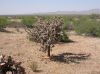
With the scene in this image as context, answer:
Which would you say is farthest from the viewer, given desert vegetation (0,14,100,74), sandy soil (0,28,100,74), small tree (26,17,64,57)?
small tree (26,17,64,57)

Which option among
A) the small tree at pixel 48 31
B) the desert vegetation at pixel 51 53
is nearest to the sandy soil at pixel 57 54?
the desert vegetation at pixel 51 53

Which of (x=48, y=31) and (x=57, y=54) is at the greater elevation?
(x=48, y=31)

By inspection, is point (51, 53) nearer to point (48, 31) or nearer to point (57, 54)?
point (57, 54)

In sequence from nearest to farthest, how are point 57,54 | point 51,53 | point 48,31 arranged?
point 48,31, point 57,54, point 51,53

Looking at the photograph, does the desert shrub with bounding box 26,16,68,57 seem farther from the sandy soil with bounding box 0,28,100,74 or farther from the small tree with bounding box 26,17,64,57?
the sandy soil with bounding box 0,28,100,74

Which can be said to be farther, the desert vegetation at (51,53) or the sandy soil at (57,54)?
the desert vegetation at (51,53)

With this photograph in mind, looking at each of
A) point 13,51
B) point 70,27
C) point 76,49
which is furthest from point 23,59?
point 70,27

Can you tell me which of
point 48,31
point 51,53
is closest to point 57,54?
point 51,53

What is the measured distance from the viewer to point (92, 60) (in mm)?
16797

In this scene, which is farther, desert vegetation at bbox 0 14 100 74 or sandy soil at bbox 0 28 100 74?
desert vegetation at bbox 0 14 100 74

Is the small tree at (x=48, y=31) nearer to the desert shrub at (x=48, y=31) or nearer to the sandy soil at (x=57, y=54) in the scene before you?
the desert shrub at (x=48, y=31)

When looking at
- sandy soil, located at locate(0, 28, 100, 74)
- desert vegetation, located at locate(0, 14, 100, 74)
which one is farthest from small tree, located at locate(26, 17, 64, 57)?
sandy soil, located at locate(0, 28, 100, 74)

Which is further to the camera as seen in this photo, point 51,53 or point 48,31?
point 51,53

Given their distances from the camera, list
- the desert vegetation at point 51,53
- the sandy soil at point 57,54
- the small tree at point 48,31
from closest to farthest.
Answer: the sandy soil at point 57,54
the desert vegetation at point 51,53
the small tree at point 48,31
